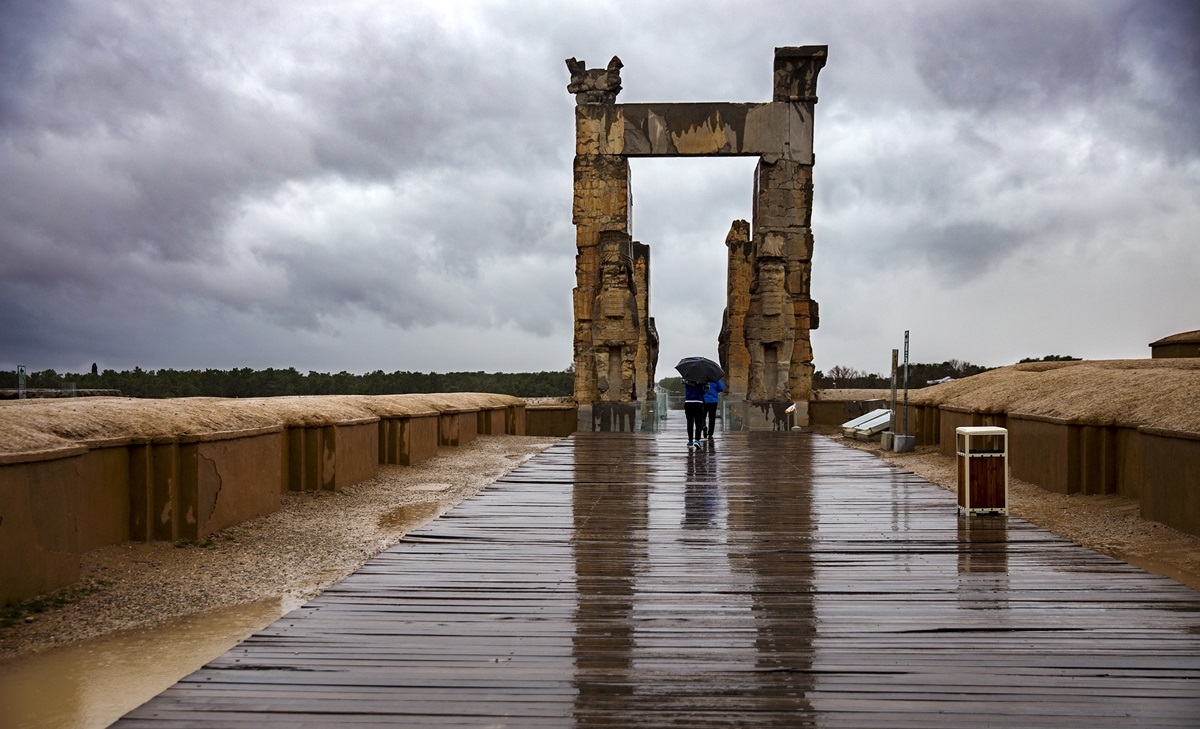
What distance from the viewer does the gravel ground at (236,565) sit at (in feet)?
19.6

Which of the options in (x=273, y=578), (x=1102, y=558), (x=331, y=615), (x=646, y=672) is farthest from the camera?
(x=273, y=578)

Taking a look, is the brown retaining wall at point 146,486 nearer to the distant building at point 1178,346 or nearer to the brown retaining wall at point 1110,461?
the brown retaining wall at point 1110,461

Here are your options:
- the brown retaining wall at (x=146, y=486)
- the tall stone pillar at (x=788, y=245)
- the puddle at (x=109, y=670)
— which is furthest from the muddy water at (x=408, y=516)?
the tall stone pillar at (x=788, y=245)

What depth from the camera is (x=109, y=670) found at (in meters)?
5.04

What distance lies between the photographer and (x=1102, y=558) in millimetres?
6570

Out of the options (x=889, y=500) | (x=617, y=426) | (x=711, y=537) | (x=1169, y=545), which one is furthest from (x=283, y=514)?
(x=617, y=426)

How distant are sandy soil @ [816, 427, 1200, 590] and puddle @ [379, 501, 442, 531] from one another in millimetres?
6189

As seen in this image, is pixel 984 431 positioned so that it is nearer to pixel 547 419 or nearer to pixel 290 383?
pixel 547 419

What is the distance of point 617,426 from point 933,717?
20.1 m

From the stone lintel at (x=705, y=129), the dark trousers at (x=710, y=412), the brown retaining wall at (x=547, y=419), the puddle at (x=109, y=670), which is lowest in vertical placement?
the puddle at (x=109, y=670)

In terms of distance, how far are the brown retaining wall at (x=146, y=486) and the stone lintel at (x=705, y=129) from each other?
13187mm

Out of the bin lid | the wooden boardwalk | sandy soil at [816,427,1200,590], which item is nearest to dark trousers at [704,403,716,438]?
sandy soil at [816,427,1200,590]

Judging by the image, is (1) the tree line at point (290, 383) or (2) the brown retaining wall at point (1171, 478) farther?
(1) the tree line at point (290, 383)

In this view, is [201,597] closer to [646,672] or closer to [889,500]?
[646,672]
